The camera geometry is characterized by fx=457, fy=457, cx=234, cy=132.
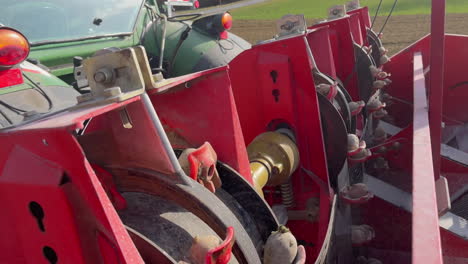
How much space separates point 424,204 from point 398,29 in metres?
15.3

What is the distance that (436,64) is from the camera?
2170 mm

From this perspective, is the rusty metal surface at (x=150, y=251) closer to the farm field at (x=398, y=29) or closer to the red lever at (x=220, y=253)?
the red lever at (x=220, y=253)

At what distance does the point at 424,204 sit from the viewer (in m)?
1.41

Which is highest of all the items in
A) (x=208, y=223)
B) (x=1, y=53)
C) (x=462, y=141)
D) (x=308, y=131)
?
(x=1, y=53)

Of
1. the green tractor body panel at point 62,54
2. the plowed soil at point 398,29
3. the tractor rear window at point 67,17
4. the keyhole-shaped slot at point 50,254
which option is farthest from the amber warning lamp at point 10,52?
the plowed soil at point 398,29

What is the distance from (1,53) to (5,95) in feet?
0.50

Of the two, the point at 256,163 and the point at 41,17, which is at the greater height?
the point at 41,17

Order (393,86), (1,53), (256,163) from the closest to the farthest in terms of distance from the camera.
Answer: (1,53) → (256,163) → (393,86)

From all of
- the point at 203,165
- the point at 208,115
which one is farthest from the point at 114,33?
the point at 203,165

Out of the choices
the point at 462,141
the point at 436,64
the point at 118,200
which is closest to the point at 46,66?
the point at 118,200

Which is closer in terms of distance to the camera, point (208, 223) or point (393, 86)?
point (208, 223)

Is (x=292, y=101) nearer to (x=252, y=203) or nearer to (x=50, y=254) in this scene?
(x=252, y=203)

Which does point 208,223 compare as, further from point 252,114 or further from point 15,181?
point 252,114

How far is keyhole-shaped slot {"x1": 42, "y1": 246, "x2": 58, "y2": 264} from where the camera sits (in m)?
0.78
